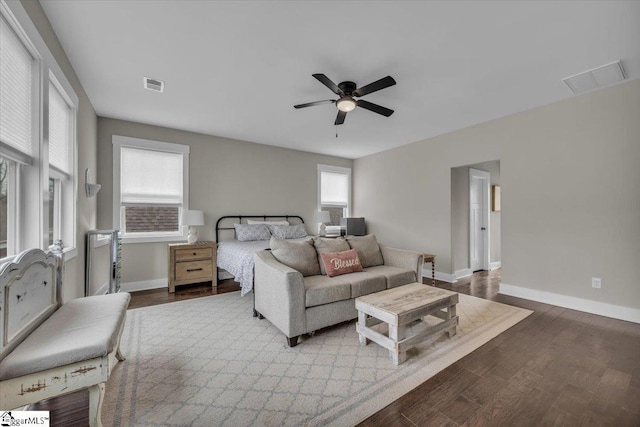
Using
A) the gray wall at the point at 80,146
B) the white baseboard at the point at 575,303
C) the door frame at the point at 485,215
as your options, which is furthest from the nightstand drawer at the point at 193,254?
the door frame at the point at 485,215

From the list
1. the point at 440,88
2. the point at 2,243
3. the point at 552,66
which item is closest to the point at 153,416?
the point at 2,243

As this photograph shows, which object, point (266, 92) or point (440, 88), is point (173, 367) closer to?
point (266, 92)

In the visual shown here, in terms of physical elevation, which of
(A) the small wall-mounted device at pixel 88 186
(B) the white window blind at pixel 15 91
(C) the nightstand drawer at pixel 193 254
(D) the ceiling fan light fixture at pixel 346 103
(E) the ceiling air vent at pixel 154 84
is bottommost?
(C) the nightstand drawer at pixel 193 254

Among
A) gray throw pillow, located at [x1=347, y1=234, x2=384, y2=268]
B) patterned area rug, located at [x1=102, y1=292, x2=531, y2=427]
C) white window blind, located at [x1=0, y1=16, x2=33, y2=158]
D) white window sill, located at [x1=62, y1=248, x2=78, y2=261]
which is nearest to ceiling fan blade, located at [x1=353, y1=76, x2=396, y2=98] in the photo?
gray throw pillow, located at [x1=347, y1=234, x2=384, y2=268]

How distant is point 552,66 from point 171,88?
416 cm

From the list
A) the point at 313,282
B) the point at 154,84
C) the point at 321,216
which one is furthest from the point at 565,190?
the point at 154,84

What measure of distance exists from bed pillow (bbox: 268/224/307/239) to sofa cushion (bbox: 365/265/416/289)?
2099 mm

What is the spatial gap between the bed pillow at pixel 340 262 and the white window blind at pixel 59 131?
2.79 m

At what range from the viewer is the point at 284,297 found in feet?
7.88

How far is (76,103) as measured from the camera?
9.19 ft

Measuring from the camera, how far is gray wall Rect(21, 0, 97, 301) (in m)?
1.98

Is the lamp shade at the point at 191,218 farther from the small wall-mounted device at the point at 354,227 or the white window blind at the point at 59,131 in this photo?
the small wall-mounted device at the point at 354,227

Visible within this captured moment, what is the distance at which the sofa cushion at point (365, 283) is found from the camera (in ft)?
9.00

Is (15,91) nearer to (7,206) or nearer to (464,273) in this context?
(7,206)
